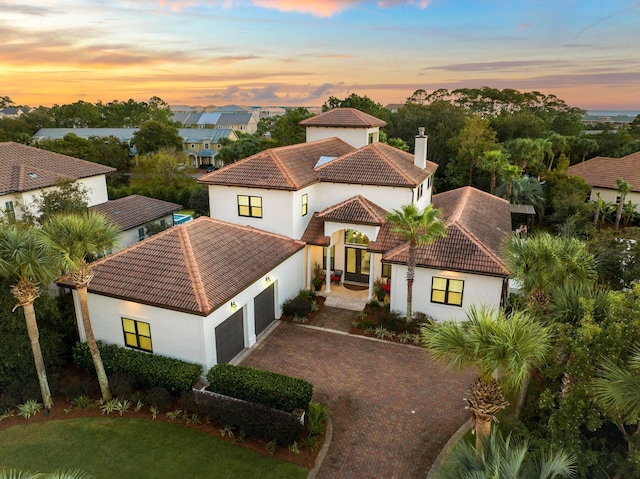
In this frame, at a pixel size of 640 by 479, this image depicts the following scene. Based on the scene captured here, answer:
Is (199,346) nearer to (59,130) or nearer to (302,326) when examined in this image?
(302,326)

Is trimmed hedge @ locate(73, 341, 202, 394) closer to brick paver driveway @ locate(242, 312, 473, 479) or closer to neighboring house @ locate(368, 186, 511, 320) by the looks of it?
brick paver driveway @ locate(242, 312, 473, 479)

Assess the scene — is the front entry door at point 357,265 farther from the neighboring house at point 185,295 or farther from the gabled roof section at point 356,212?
the neighboring house at point 185,295

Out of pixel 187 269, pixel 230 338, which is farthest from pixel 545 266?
pixel 187 269

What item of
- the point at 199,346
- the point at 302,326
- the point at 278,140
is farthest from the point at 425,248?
the point at 278,140

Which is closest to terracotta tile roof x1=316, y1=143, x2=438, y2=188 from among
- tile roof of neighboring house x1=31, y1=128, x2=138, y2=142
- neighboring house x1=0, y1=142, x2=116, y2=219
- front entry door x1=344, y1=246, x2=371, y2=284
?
front entry door x1=344, y1=246, x2=371, y2=284

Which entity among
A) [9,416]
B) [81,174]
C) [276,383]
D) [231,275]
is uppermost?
[81,174]

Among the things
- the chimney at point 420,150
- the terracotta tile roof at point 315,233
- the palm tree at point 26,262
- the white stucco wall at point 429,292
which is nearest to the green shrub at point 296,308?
the terracotta tile roof at point 315,233
